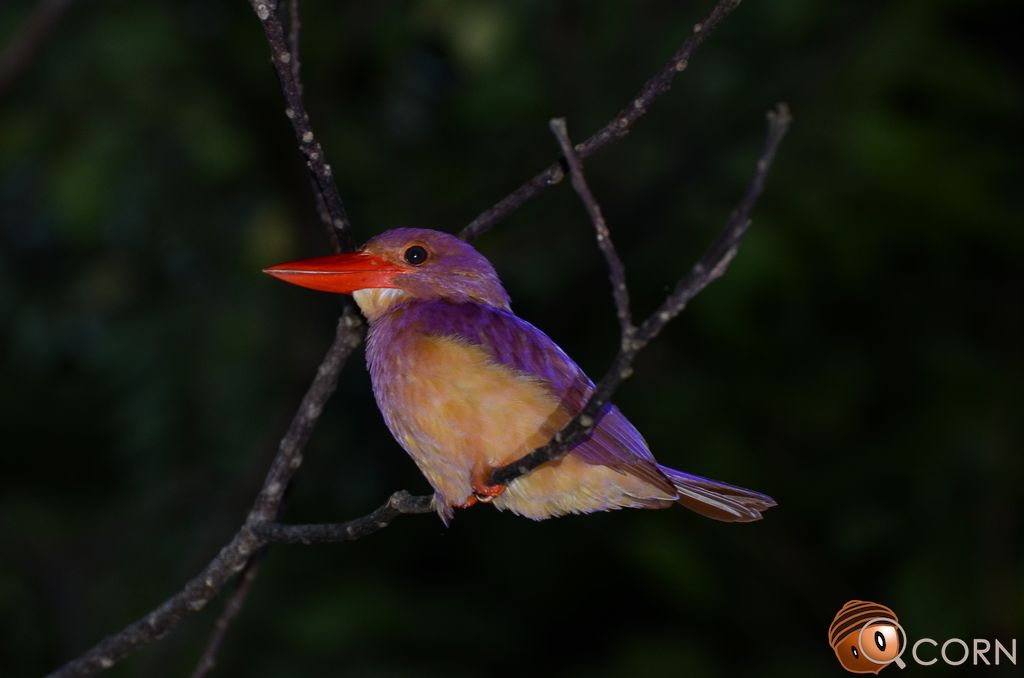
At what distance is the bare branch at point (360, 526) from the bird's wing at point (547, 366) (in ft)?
0.92

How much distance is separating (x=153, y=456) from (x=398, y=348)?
346cm

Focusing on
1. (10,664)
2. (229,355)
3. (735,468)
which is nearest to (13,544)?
(10,664)

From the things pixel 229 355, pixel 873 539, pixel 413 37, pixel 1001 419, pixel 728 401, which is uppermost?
pixel 413 37

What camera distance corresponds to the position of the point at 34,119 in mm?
4625

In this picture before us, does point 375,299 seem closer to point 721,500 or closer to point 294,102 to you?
point 294,102

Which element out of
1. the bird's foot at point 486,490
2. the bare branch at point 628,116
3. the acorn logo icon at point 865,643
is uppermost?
the bare branch at point 628,116

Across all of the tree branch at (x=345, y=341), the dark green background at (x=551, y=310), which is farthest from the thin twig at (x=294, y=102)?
the dark green background at (x=551, y=310)

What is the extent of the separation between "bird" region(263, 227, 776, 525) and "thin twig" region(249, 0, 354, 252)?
15 centimetres

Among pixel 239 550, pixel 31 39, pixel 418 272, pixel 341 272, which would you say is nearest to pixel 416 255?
pixel 418 272

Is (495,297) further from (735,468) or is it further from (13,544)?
(13,544)

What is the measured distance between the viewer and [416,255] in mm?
2332

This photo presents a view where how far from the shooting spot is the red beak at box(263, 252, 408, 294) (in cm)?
199

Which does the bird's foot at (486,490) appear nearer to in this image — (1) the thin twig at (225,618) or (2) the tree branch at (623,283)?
(2) the tree branch at (623,283)

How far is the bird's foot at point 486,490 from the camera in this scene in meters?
1.94
